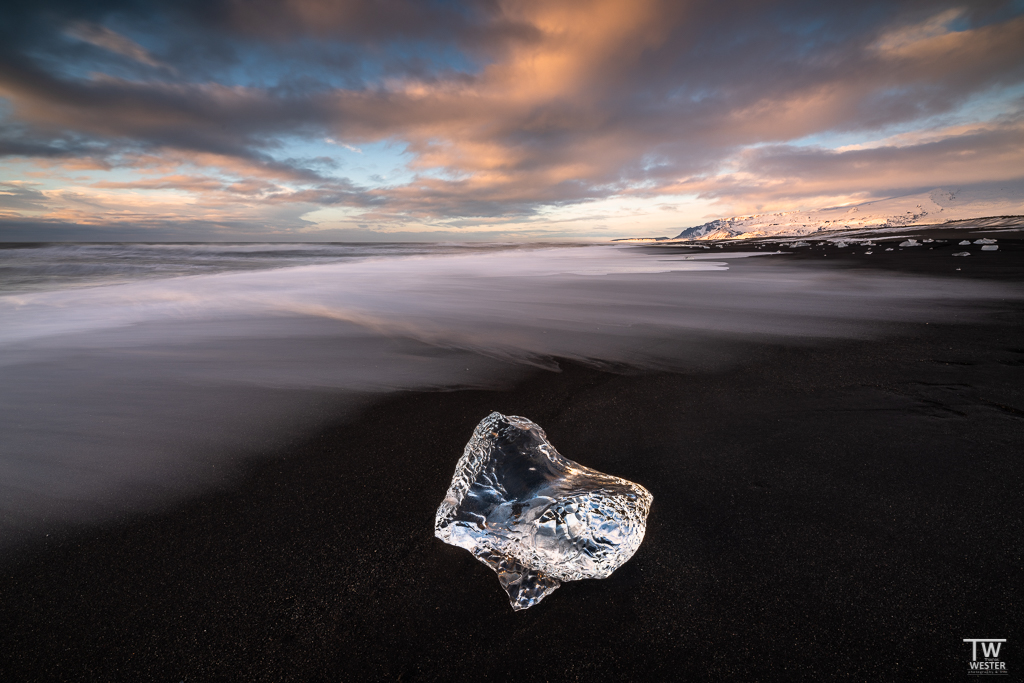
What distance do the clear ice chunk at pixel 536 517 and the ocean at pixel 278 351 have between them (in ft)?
3.81

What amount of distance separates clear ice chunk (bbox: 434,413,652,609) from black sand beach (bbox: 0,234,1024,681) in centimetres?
6

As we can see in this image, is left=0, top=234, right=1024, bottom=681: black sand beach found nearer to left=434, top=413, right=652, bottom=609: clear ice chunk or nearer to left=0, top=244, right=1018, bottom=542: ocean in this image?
left=434, top=413, right=652, bottom=609: clear ice chunk

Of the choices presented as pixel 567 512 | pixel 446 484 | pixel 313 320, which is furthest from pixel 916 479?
pixel 313 320

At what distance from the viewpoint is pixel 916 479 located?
1.70m

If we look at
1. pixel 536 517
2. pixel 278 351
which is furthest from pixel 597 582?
pixel 278 351

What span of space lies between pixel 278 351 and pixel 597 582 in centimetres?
359

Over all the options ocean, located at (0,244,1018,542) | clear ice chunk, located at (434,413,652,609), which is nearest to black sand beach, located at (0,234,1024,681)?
clear ice chunk, located at (434,413,652,609)

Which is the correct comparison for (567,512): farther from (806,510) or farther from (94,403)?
(94,403)

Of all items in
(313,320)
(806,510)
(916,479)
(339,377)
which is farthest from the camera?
(313,320)

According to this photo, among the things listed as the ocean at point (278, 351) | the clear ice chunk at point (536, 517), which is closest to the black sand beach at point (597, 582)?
the clear ice chunk at point (536, 517)

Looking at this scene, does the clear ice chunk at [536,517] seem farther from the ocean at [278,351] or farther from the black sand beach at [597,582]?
the ocean at [278,351]

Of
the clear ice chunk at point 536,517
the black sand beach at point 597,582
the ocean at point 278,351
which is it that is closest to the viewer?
the black sand beach at point 597,582

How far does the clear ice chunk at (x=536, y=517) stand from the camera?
1298 mm

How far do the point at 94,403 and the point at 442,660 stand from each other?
9.91 feet
